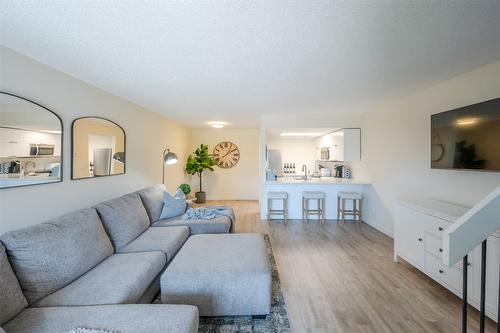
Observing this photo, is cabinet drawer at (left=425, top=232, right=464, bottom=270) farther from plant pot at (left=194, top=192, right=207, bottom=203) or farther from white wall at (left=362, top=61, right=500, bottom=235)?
plant pot at (left=194, top=192, right=207, bottom=203)

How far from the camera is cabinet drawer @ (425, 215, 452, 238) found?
7.19 ft

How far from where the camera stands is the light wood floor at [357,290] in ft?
6.11

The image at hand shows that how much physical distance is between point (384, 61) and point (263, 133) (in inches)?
117

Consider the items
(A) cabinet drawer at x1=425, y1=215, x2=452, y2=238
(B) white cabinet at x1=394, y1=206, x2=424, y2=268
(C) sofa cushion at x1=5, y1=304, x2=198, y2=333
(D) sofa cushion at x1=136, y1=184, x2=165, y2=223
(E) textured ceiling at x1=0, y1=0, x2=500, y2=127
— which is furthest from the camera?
(D) sofa cushion at x1=136, y1=184, x2=165, y2=223

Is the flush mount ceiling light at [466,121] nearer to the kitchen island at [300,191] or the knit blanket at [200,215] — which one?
the kitchen island at [300,191]

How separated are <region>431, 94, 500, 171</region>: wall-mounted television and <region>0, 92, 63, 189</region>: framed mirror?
4.03 metres

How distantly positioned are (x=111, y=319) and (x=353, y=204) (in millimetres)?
4654

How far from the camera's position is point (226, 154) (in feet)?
23.6

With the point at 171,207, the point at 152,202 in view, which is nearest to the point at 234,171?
the point at 171,207

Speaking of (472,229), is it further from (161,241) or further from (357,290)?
(161,241)

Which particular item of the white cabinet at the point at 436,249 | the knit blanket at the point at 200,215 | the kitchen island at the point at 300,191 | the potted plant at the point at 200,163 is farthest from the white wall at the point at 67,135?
the white cabinet at the point at 436,249

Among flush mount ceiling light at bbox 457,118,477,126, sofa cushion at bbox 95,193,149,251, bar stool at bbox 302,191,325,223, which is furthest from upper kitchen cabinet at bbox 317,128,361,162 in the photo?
sofa cushion at bbox 95,193,149,251

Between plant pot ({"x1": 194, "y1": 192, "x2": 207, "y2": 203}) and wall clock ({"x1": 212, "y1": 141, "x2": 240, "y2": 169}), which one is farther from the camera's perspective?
wall clock ({"x1": 212, "y1": 141, "x2": 240, "y2": 169})

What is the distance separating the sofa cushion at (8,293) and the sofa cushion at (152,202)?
1.79 metres
